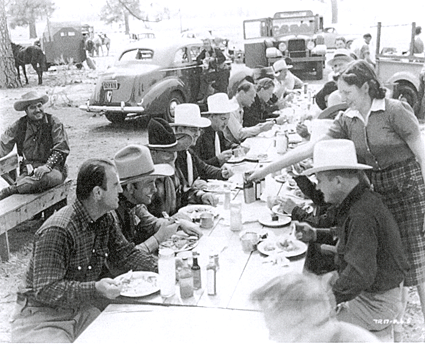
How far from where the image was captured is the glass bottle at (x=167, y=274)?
1.82 m

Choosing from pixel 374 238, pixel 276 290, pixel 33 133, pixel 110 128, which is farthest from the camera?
pixel 110 128

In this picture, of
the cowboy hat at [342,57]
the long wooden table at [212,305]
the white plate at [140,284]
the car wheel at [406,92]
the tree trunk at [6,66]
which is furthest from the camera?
the car wheel at [406,92]

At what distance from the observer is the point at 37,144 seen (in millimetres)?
4012

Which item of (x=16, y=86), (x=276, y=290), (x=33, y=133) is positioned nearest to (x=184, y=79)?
(x=16, y=86)

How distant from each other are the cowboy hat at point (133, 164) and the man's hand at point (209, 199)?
0.59 meters

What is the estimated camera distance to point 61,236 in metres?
1.85

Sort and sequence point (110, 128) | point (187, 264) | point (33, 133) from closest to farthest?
point (187, 264), point (33, 133), point (110, 128)

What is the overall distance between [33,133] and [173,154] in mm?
1623

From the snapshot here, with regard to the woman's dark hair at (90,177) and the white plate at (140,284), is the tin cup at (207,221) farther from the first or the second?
the woman's dark hair at (90,177)

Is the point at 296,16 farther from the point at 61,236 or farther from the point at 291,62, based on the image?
the point at 61,236

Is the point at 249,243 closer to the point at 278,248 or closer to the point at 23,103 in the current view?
the point at 278,248

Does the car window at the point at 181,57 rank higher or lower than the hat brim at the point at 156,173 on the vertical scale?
higher

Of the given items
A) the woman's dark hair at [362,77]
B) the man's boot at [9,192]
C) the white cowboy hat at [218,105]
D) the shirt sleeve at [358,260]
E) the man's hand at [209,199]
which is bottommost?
the man's boot at [9,192]

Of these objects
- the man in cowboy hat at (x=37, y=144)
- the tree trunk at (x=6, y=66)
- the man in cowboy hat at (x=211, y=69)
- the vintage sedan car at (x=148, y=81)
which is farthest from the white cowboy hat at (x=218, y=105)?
the man in cowboy hat at (x=211, y=69)
